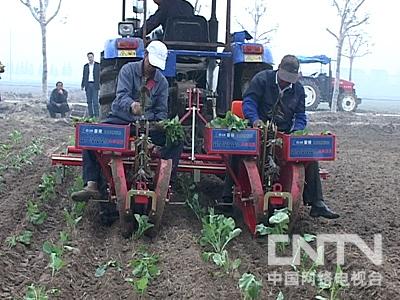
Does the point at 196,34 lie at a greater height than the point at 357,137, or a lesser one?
greater

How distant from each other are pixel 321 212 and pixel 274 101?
1.18m

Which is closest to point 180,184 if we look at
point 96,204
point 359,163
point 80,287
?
point 96,204

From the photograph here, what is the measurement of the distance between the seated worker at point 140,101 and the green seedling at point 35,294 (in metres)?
2.11

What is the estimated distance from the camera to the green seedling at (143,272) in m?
5.02

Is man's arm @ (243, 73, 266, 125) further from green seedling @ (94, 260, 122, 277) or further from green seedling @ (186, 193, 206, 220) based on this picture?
green seedling @ (94, 260, 122, 277)

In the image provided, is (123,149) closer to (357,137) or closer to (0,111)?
(357,137)

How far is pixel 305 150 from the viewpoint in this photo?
6.70m

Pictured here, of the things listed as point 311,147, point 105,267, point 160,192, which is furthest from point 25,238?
point 311,147

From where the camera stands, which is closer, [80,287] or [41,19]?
[80,287]

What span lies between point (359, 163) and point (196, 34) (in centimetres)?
493

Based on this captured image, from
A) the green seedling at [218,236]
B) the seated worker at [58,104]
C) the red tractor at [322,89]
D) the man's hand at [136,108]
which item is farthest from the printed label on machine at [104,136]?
the red tractor at [322,89]

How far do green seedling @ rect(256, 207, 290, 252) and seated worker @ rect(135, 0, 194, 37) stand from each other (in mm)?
3373

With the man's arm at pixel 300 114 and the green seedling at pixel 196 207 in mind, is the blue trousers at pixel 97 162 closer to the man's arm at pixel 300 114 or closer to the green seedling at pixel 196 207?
the green seedling at pixel 196 207

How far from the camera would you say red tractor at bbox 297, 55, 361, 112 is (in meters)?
26.8
